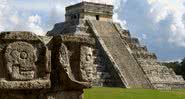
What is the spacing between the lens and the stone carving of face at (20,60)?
577 cm

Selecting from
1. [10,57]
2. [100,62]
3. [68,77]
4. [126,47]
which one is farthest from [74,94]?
[126,47]

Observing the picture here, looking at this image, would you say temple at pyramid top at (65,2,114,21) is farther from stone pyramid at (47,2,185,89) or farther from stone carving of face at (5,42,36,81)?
stone carving of face at (5,42,36,81)

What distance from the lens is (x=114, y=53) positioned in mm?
35000

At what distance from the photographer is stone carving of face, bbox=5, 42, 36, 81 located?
18.9 ft

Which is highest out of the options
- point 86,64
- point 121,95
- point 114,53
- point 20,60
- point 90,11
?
point 20,60

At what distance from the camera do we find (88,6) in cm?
3888

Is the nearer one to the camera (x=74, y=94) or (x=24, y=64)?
(x=24, y=64)

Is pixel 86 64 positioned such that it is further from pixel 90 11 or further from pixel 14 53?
pixel 90 11

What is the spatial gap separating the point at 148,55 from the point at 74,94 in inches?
1206

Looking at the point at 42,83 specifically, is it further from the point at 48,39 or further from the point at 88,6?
the point at 88,6

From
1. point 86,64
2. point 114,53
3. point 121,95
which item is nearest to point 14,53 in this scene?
point 86,64

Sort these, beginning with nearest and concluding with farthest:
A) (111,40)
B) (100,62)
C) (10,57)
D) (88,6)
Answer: (10,57)
(100,62)
(111,40)
(88,6)

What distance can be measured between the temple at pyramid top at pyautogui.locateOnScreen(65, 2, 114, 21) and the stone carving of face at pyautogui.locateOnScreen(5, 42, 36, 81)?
32428mm

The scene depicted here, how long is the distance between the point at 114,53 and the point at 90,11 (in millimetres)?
5320
